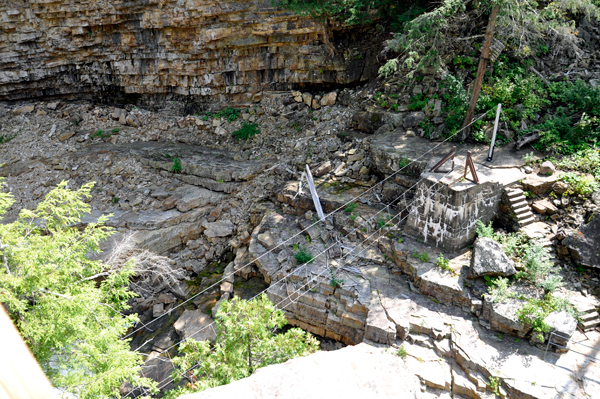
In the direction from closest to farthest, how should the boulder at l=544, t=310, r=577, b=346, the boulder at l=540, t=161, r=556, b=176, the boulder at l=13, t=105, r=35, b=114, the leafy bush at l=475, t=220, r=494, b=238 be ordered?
the boulder at l=544, t=310, r=577, b=346 < the leafy bush at l=475, t=220, r=494, b=238 < the boulder at l=540, t=161, r=556, b=176 < the boulder at l=13, t=105, r=35, b=114

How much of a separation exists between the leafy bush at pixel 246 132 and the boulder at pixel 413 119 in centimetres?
603

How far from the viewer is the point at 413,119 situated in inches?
480

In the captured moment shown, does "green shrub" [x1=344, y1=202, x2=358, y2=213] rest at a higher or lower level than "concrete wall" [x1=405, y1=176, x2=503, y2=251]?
lower

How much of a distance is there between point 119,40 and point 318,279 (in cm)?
1437

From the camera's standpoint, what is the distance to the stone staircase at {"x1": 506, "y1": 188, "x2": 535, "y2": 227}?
9086 millimetres

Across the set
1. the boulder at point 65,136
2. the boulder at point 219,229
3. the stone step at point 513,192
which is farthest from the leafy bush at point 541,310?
the boulder at point 65,136

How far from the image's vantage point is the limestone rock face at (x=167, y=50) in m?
14.8

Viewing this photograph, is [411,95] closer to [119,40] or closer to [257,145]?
[257,145]

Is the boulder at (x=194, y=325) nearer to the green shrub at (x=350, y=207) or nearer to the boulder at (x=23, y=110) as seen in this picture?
the green shrub at (x=350, y=207)

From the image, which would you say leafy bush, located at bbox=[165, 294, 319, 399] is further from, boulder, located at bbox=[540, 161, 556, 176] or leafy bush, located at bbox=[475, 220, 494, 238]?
boulder, located at bbox=[540, 161, 556, 176]

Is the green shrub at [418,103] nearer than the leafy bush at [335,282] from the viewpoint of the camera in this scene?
No

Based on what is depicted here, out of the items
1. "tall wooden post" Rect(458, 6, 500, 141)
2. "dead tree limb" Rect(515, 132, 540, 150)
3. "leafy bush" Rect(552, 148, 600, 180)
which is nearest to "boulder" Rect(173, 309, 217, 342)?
"tall wooden post" Rect(458, 6, 500, 141)

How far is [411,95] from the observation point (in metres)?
12.7

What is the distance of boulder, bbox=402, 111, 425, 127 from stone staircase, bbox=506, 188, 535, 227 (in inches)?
152
